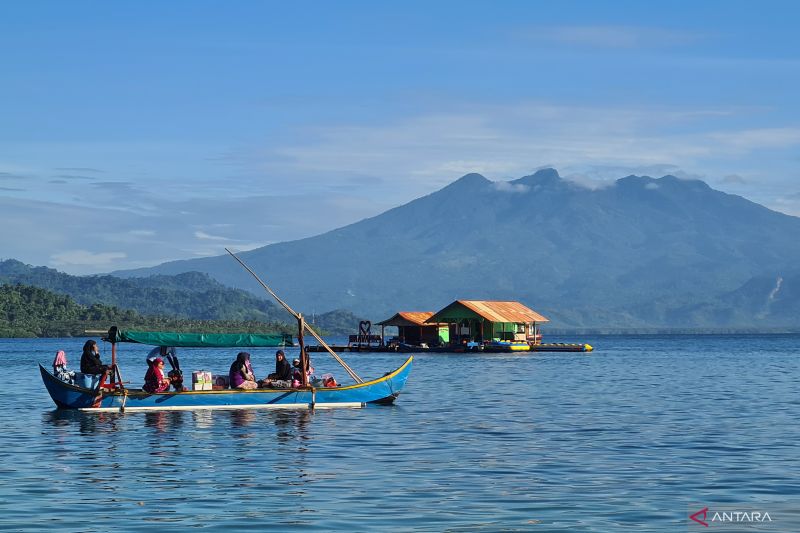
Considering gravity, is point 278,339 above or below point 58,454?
above

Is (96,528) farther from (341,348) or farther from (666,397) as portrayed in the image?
(341,348)

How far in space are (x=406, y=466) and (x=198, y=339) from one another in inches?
706

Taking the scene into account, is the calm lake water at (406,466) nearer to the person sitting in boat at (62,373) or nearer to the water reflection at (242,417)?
the water reflection at (242,417)

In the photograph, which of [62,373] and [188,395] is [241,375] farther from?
[62,373]

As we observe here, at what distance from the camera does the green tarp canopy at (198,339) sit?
42.0 metres

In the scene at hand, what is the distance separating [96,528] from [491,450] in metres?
12.6

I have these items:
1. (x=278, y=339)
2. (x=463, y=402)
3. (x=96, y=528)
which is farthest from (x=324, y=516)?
(x=463, y=402)

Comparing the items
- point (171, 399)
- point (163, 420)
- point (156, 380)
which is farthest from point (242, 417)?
point (156, 380)

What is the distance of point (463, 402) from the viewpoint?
48438 millimetres

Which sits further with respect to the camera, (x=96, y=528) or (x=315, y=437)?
(x=315, y=437)

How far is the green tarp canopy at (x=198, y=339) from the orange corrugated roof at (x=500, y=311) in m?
70.3

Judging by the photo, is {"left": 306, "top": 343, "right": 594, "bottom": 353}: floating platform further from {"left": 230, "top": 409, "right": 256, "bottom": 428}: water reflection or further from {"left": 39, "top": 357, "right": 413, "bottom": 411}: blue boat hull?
{"left": 39, "top": 357, "right": 413, "bottom": 411}: blue boat hull

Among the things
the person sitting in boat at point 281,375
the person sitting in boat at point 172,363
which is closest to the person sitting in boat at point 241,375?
the person sitting in boat at point 281,375

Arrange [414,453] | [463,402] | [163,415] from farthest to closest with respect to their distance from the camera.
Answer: [463,402], [163,415], [414,453]
